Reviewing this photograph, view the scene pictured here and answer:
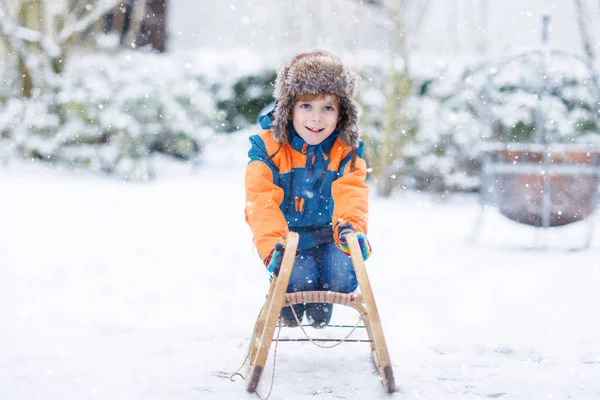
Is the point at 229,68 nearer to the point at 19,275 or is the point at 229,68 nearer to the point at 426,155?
the point at 426,155

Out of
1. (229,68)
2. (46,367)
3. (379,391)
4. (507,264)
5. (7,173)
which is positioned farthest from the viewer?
(229,68)

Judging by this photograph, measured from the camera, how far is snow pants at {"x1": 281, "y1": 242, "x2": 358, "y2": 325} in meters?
2.55

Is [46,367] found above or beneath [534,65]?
beneath

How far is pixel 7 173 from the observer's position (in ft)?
27.4

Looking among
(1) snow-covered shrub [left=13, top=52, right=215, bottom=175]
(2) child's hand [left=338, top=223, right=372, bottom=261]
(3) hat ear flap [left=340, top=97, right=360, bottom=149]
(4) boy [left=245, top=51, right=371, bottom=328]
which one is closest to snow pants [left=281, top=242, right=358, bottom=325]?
(4) boy [left=245, top=51, right=371, bottom=328]

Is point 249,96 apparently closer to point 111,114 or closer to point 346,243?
point 111,114

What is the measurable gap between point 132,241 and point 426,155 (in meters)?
3.70

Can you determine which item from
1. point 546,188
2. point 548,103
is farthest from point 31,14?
point 546,188

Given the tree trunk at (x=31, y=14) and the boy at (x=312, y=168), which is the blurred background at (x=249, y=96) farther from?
the boy at (x=312, y=168)

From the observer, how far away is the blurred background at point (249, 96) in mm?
7543

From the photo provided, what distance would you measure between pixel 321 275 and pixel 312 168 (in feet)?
1.32

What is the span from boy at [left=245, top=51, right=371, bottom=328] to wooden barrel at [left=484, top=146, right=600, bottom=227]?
2547 mm

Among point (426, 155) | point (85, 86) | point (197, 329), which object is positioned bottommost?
point (197, 329)

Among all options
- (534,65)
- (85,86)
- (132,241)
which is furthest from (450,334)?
(85,86)
